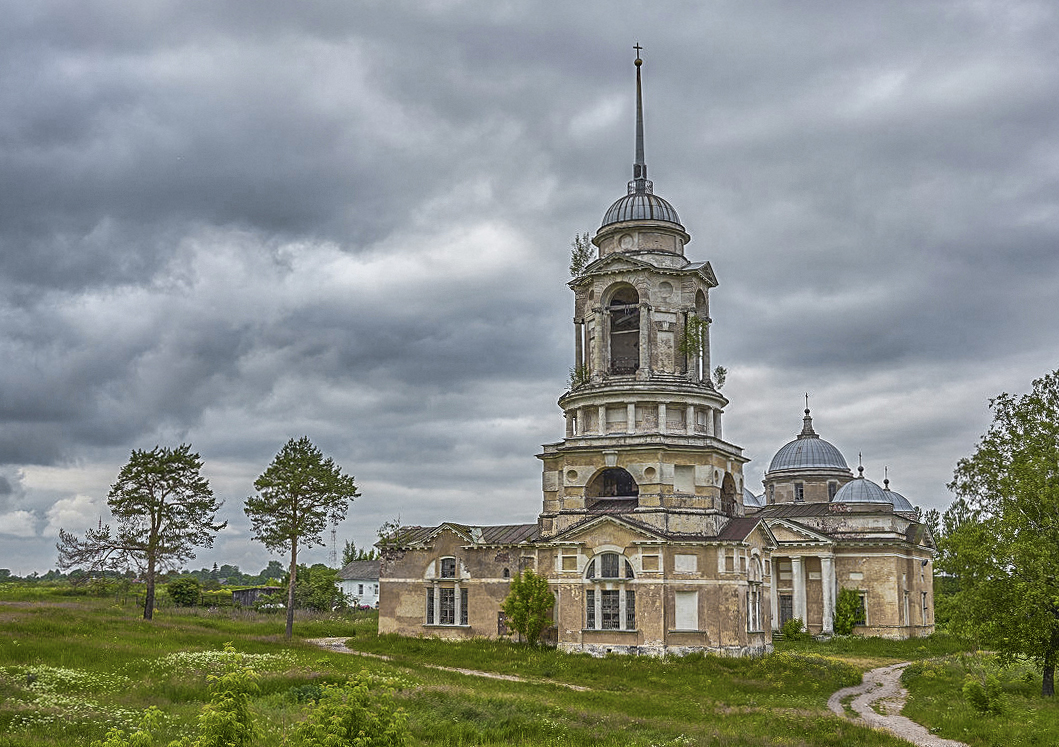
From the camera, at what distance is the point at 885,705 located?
30.6m

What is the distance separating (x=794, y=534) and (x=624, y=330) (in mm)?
20418

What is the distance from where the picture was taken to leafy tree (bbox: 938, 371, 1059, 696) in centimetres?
2789

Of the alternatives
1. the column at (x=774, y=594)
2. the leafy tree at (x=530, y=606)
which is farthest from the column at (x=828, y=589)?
the leafy tree at (x=530, y=606)

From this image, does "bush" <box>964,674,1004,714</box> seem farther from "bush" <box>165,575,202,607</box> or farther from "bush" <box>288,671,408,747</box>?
"bush" <box>165,575,202,607</box>

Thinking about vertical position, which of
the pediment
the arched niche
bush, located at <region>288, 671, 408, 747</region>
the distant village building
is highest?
the arched niche

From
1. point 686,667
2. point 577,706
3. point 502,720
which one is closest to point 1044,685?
point 686,667

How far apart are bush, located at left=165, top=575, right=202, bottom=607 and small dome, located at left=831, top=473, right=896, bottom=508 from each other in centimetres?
4702

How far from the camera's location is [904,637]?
5750 cm

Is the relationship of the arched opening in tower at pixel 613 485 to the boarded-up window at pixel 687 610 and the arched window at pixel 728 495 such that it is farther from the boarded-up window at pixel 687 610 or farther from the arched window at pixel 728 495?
the boarded-up window at pixel 687 610

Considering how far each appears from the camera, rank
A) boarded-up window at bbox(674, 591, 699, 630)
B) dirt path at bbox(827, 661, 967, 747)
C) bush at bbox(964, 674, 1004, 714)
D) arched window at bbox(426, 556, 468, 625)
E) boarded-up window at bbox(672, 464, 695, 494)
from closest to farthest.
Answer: dirt path at bbox(827, 661, 967, 747)
bush at bbox(964, 674, 1004, 714)
boarded-up window at bbox(674, 591, 699, 630)
boarded-up window at bbox(672, 464, 695, 494)
arched window at bbox(426, 556, 468, 625)

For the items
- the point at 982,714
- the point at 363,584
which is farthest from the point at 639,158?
the point at 363,584

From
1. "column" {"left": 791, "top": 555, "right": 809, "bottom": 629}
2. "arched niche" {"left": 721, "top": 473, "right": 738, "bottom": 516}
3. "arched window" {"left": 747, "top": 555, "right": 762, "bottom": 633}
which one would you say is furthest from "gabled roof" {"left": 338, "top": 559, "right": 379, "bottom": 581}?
"arched window" {"left": 747, "top": 555, "right": 762, "bottom": 633}

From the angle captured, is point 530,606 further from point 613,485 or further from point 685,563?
point 685,563

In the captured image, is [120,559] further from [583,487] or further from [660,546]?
[660,546]
